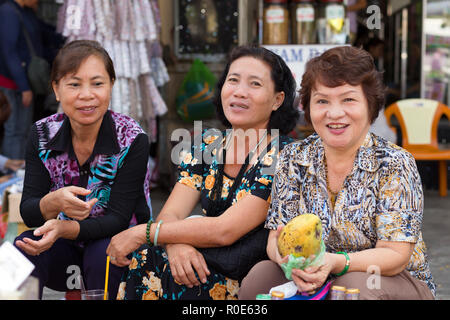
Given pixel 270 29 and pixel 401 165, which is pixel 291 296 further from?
pixel 270 29

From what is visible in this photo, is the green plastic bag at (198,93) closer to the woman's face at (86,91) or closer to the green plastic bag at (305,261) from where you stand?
the woman's face at (86,91)

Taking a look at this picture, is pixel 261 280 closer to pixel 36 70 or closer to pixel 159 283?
pixel 159 283

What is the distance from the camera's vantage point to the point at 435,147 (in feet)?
18.4

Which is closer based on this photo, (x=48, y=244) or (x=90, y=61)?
(x=48, y=244)

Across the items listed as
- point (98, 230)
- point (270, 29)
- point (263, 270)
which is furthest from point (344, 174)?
point (270, 29)

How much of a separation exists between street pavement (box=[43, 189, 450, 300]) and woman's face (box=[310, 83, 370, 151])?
1492mm

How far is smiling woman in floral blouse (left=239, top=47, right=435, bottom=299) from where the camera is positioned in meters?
1.94

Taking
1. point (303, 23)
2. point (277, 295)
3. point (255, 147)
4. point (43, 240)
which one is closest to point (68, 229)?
point (43, 240)

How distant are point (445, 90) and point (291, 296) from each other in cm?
634

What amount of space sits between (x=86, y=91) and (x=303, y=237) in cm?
119

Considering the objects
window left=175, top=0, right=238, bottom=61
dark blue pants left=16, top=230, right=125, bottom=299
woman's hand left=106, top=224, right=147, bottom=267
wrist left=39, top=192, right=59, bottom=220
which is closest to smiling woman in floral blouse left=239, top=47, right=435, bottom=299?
woman's hand left=106, top=224, right=147, bottom=267

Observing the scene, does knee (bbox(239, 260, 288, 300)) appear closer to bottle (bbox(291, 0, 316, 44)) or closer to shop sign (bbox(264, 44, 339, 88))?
shop sign (bbox(264, 44, 339, 88))

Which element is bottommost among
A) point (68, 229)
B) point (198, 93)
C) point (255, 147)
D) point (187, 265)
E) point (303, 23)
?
point (187, 265)

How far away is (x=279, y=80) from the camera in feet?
8.21
